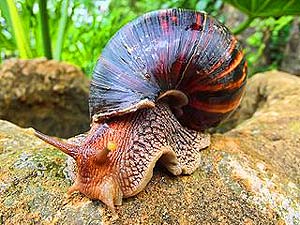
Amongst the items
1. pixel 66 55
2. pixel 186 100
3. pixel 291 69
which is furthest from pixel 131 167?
pixel 291 69

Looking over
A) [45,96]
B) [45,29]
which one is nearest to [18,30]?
[45,29]

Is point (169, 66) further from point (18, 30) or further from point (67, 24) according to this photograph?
point (67, 24)

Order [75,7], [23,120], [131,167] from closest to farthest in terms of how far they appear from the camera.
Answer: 1. [131,167]
2. [23,120]
3. [75,7]

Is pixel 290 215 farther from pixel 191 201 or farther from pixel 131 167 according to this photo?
pixel 131 167

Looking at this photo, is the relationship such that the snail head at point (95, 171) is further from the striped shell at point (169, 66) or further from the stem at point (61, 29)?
the stem at point (61, 29)

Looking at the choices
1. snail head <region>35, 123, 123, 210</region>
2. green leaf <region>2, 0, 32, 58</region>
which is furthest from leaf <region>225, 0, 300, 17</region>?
snail head <region>35, 123, 123, 210</region>
